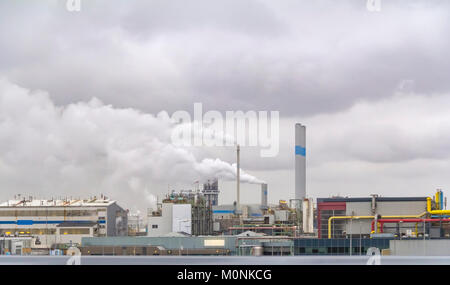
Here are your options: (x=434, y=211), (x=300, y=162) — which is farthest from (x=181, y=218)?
(x=300, y=162)

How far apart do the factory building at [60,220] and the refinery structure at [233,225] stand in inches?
3.8

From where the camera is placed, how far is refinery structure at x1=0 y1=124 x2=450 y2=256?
1613 inches

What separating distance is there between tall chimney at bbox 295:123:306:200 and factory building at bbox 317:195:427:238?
20116 mm

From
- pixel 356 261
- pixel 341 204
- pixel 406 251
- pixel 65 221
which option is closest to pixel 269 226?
pixel 341 204

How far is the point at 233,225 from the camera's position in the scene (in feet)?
216

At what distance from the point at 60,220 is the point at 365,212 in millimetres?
30594

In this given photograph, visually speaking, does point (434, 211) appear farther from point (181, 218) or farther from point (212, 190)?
point (212, 190)

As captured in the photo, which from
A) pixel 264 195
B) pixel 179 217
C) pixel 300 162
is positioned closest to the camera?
pixel 179 217

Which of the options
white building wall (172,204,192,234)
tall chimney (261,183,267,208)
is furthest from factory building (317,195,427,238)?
tall chimney (261,183,267,208)

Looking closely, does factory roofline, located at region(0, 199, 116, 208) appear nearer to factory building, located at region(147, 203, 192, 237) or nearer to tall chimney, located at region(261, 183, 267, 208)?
factory building, located at region(147, 203, 192, 237)

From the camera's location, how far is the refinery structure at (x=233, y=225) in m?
41.0

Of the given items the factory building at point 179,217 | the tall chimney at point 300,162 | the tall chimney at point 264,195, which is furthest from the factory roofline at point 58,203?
the tall chimney at point 300,162
